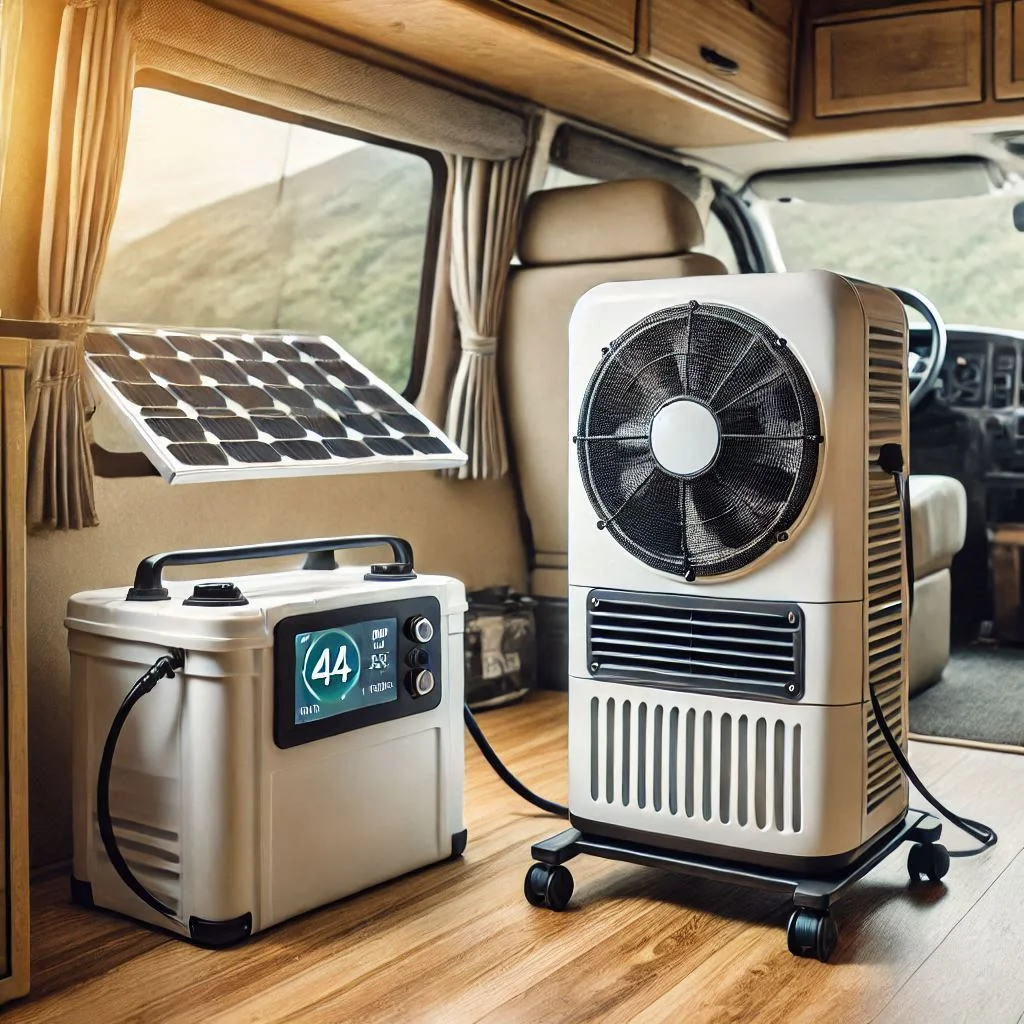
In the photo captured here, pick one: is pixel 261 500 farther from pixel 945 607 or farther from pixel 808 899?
pixel 945 607

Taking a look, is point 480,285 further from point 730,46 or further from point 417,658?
point 417,658

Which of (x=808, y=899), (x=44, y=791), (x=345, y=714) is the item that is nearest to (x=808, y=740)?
(x=808, y=899)

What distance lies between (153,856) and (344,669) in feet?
1.45

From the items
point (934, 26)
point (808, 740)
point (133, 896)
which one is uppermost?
point (934, 26)

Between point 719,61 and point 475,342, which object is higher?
point 719,61

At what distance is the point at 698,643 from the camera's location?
2.14m

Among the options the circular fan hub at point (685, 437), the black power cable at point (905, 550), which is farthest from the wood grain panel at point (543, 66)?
the black power cable at point (905, 550)

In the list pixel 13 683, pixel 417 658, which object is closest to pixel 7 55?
pixel 13 683

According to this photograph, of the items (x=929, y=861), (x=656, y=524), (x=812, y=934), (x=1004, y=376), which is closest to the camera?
(x=812, y=934)

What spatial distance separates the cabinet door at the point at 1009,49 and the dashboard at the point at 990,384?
3.69 ft

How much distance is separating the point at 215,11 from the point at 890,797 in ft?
6.88

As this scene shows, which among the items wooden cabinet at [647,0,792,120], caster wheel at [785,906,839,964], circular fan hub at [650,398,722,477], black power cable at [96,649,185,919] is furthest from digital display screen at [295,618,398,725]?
wooden cabinet at [647,0,792,120]

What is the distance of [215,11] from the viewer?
2.70m

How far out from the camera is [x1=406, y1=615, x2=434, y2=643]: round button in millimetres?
2350
